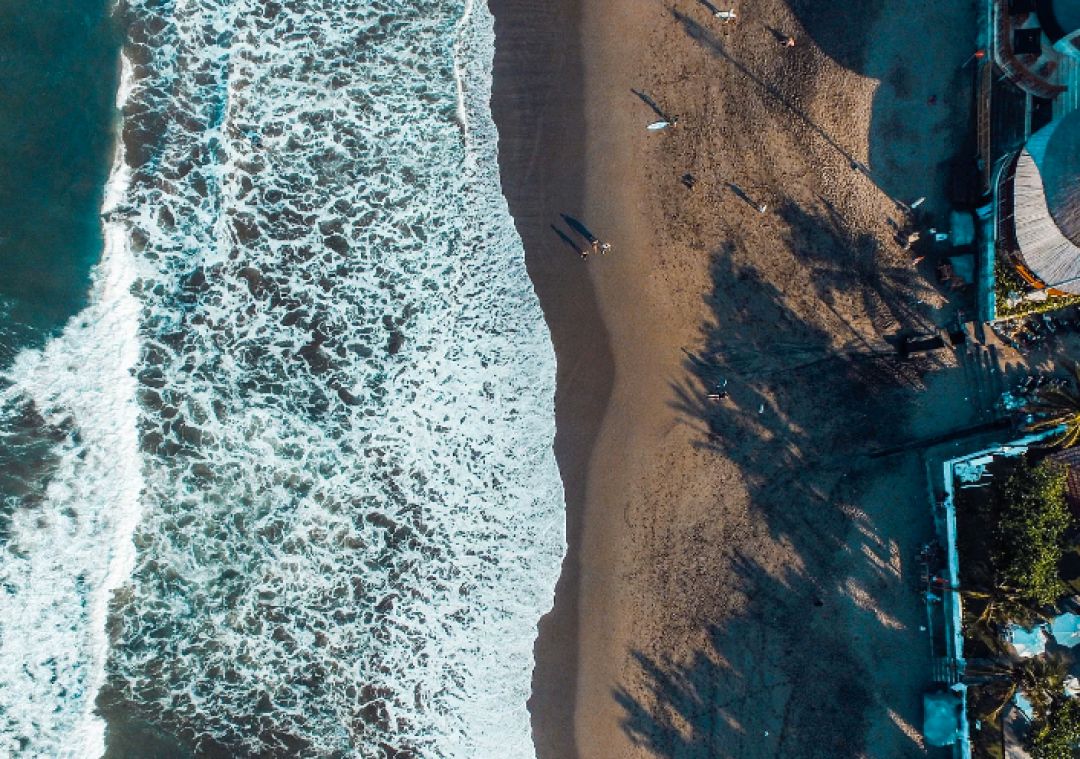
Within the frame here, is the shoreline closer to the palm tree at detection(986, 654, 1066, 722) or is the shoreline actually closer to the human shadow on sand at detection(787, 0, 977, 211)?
the human shadow on sand at detection(787, 0, 977, 211)

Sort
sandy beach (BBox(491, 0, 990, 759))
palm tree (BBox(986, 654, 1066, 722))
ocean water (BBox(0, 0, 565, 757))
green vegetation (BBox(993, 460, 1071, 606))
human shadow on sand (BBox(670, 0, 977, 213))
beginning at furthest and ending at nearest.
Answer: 1. human shadow on sand (BBox(670, 0, 977, 213))
2. sandy beach (BBox(491, 0, 990, 759))
3. ocean water (BBox(0, 0, 565, 757))
4. palm tree (BBox(986, 654, 1066, 722))
5. green vegetation (BBox(993, 460, 1071, 606))

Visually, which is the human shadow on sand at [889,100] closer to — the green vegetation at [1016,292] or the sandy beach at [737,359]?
the sandy beach at [737,359]

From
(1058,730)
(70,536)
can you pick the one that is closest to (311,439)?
(70,536)

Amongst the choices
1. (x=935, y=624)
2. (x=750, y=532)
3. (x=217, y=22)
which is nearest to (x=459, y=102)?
(x=217, y=22)

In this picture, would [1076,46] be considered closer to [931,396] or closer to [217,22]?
[931,396]

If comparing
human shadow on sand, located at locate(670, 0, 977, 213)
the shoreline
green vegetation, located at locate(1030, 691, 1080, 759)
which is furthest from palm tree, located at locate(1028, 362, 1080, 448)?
the shoreline

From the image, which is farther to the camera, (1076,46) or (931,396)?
(931,396)

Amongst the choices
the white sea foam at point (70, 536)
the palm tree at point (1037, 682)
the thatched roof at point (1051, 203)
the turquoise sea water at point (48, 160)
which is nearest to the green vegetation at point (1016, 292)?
the thatched roof at point (1051, 203)
